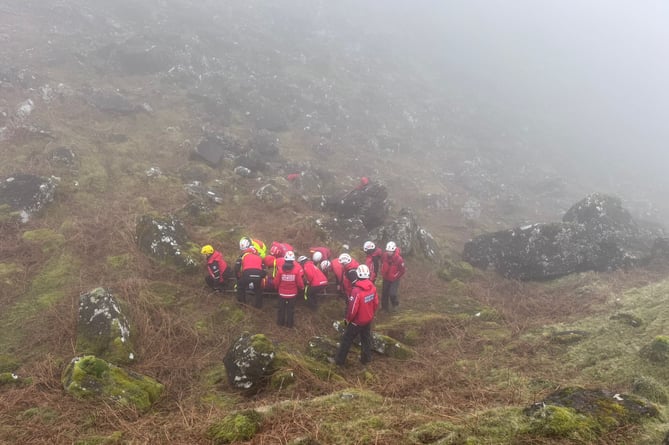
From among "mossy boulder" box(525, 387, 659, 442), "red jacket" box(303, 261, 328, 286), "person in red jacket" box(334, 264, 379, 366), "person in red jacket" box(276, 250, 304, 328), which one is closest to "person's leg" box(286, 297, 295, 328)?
"person in red jacket" box(276, 250, 304, 328)

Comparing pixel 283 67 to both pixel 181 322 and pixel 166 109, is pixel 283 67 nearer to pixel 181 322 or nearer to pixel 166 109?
pixel 166 109

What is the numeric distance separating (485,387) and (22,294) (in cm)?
1026

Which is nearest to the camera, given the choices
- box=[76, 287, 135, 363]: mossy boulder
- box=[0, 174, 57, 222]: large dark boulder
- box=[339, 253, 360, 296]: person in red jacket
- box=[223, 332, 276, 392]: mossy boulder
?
box=[223, 332, 276, 392]: mossy boulder

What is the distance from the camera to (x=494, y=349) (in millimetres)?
8750

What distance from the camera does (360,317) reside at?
7918 mm

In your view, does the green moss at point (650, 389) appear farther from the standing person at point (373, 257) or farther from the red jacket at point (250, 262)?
the red jacket at point (250, 262)

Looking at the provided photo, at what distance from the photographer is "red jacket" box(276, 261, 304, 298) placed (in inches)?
A: 374

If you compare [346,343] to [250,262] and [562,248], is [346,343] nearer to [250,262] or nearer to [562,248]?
[250,262]

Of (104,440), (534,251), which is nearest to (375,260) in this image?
(534,251)

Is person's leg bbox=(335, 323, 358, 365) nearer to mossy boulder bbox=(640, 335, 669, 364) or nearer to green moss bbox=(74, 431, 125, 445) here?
green moss bbox=(74, 431, 125, 445)

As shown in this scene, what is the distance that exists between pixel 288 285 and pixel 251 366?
9.31ft

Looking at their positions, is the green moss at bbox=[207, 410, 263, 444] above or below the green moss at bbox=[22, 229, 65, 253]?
above

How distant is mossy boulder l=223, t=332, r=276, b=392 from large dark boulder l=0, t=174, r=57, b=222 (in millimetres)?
9527

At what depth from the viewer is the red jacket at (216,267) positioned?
10.4m
